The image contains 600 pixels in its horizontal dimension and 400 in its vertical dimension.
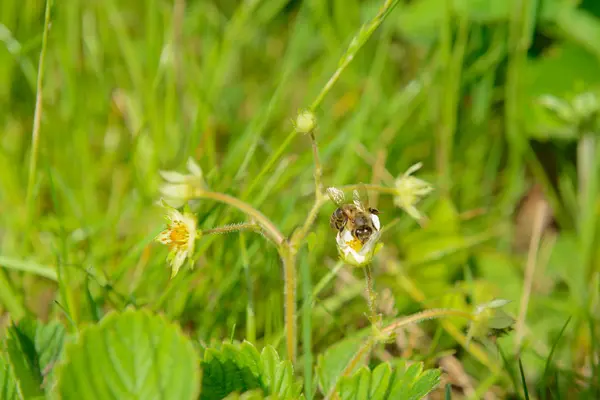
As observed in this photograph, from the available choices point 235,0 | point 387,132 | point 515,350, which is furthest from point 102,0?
point 515,350

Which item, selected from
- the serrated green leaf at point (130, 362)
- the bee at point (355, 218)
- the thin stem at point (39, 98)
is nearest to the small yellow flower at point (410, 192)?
the bee at point (355, 218)

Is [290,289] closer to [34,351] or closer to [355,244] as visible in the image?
[355,244]

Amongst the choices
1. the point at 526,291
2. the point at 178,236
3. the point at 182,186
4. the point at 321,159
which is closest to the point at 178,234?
the point at 178,236

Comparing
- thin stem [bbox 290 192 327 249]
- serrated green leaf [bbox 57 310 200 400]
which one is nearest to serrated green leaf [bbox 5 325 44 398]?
serrated green leaf [bbox 57 310 200 400]

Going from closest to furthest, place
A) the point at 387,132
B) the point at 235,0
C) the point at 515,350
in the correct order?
the point at 515,350 < the point at 387,132 < the point at 235,0

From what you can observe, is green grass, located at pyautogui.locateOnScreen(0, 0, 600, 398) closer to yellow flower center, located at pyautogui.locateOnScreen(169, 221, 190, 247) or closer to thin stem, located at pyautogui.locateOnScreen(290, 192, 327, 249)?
yellow flower center, located at pyautogui.locateOnScreen(169, 221, 190, 247)

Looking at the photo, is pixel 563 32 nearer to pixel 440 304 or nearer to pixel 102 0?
pixel 440 304
